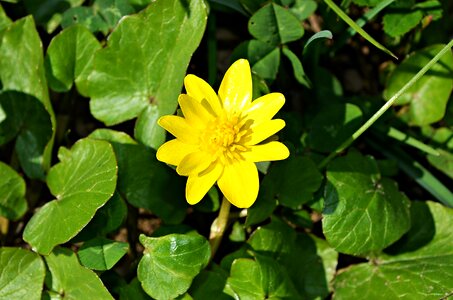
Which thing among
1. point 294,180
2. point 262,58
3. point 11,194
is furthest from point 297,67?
point 11,194

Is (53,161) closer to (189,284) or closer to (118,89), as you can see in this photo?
(118,89)

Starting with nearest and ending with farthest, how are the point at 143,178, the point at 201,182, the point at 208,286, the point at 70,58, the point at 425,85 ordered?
the point at 201,182, the point at 208,286, the point at 143,178, the point at 70,58, the point at 425,85

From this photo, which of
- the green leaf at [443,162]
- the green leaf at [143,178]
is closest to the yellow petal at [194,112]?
the green leaf at [143,178]

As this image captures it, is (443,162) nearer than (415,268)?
No

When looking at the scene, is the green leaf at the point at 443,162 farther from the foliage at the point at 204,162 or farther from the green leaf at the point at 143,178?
the green leaf at the point at 143,178

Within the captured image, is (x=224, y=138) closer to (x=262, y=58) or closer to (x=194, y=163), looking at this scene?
(x=194, y=163)

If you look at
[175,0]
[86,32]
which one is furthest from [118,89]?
[175,0]

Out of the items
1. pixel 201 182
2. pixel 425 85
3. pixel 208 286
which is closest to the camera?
pixel 201 182
